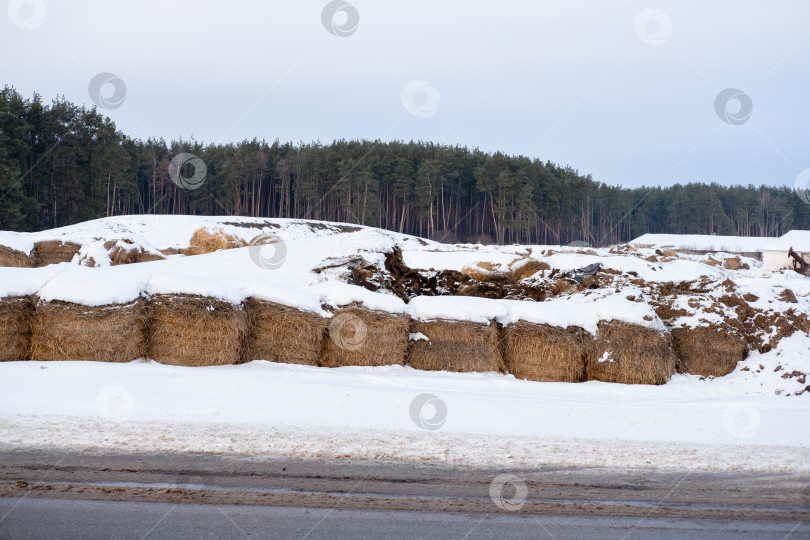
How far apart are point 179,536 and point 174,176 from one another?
101 meters

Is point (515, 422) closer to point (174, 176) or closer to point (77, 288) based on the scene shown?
point (77, 288)

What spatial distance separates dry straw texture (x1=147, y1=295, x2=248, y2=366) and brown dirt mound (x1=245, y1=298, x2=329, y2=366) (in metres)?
0.54

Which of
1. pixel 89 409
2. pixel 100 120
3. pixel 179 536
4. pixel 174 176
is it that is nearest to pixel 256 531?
pixel 179 536

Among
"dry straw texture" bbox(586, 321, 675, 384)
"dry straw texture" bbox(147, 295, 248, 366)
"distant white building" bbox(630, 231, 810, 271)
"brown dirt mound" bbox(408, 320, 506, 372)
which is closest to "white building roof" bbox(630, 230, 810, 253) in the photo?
"distant white building" bbox(630, 231, 810, 271)

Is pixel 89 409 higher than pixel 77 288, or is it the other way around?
pixel 77 288

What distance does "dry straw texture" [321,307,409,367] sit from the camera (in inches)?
548

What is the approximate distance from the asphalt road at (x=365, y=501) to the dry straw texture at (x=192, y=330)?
508 centimetres

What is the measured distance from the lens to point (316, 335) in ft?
45.3

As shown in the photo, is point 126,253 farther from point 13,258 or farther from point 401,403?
point 401,403

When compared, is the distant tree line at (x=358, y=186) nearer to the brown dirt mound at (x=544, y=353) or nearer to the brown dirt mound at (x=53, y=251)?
the brown dirt mound at (x=53, y=251)

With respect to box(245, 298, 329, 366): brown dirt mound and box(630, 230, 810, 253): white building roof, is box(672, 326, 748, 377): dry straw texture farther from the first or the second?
box(630, 230, 810, 253): white building roof

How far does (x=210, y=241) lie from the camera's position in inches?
1698

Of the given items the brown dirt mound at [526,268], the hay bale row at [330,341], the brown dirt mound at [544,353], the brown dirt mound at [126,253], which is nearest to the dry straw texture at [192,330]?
the hay bale row at [330,341]

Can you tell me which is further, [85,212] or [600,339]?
[85,212]
